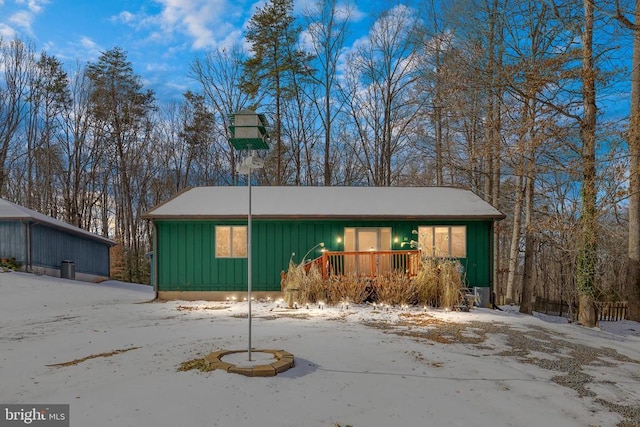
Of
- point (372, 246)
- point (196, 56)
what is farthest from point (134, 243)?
point (372, 246)

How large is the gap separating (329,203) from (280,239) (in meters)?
2.01

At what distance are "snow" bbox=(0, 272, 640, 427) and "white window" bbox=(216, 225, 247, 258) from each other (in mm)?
3809

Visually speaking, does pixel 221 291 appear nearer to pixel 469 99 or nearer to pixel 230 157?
pixel 469 99

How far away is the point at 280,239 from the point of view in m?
11.8

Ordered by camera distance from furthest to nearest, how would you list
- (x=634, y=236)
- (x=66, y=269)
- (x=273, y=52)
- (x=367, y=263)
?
(x=273, y=52) < (x=66, y=269) < (x=367, y=263) < (x=634, y=236)

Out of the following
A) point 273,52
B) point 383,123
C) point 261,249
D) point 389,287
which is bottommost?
point 389,287

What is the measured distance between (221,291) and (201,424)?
8856 mm

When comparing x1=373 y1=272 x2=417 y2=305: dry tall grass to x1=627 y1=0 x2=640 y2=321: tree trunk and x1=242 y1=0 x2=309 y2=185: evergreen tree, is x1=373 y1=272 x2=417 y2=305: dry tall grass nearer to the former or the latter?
x1=627 y1=0 x2=640 y2=321: tree trunk

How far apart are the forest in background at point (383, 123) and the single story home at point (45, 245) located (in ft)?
12.6

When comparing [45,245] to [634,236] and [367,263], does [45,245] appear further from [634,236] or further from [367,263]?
[634,236]

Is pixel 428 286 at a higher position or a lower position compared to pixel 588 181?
lower

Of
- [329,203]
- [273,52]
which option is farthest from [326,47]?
[329,203]

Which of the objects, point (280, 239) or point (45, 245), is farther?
point (45, 245)

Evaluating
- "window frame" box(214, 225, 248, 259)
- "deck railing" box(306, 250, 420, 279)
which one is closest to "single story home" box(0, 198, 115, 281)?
"window frame" box(214, 225, 248, 259)
